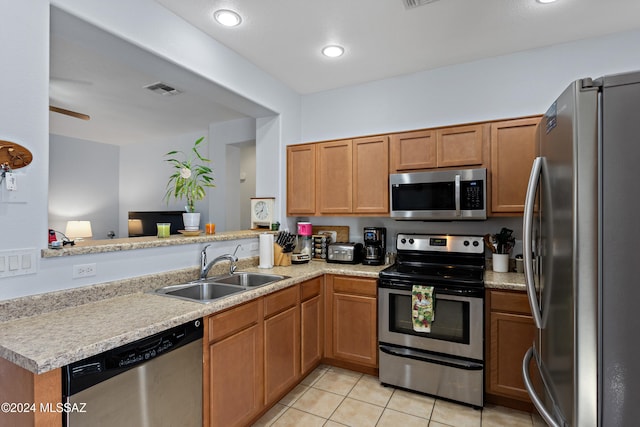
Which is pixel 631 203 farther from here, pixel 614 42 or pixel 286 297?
pixel 614 42

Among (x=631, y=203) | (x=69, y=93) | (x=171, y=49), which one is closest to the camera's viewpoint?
(x=631, y=203)

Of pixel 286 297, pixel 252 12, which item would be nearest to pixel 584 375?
pixel 286 297

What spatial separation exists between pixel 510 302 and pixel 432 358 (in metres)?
0.69

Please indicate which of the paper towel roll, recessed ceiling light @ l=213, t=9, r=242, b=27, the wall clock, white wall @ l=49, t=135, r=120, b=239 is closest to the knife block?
the paper towel roll

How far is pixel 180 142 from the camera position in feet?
17.7

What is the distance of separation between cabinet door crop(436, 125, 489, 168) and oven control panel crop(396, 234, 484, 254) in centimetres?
63

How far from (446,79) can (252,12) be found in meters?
1.85

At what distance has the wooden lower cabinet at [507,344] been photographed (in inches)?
88.7

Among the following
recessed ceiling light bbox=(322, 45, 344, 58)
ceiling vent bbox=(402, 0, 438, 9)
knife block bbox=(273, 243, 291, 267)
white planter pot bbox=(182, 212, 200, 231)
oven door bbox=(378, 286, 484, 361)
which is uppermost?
recessed ceiling light bbox=(322, 45, 344, 58)

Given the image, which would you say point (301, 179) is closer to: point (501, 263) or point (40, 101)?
point (501, 263)

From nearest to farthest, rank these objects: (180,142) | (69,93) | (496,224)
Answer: (496,224) < (69,93) < (180,142)

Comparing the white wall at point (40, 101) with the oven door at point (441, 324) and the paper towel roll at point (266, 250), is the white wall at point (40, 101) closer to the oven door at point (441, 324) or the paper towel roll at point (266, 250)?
the paper towel roll at point (266, 250)

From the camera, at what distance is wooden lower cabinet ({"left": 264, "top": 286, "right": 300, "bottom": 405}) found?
222 centimetres

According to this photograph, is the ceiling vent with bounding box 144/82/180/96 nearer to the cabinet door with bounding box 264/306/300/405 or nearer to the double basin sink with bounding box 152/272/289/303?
the double basin sink with bounding box 152/272/289/303
